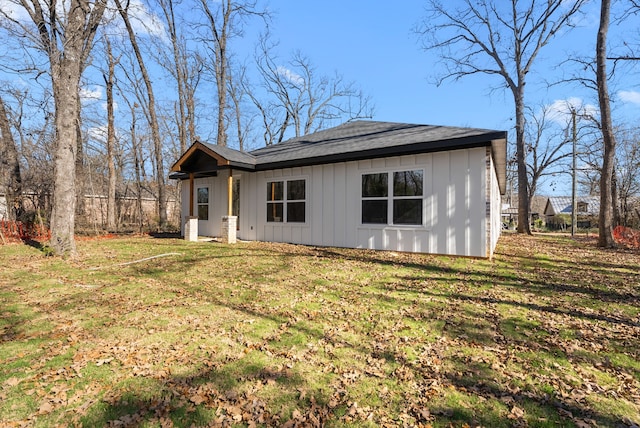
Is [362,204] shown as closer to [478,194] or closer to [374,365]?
[478,194]

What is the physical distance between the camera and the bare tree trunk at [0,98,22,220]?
1220 centimetres

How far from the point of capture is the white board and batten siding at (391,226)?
7.65 metres

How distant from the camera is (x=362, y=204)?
9234 mm

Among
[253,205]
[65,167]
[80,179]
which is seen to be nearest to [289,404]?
[65,167]

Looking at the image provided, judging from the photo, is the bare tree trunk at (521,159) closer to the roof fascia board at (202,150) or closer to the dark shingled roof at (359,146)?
the dark shingled roof at (359,146)

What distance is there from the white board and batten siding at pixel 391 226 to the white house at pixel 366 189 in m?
0.02

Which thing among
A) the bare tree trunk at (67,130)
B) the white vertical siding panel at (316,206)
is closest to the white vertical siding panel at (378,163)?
the white vertical siding panel at (316,206)

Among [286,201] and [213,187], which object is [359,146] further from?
[213,187]

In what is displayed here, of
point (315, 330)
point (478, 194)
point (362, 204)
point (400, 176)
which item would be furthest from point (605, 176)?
point (315, 330)

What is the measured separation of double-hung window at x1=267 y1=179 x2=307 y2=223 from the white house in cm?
3

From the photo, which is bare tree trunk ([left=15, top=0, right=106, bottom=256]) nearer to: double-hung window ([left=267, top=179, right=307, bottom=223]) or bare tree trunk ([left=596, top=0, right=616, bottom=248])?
double-hung window ([left=267, top=179, right=307, bottom=223])

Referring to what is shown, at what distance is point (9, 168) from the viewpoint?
12961mm

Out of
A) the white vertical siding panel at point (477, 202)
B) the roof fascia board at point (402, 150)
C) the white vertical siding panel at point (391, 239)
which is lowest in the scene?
the white vertical siding panel at point (391, 239)

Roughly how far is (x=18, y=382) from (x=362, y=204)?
7781mm
